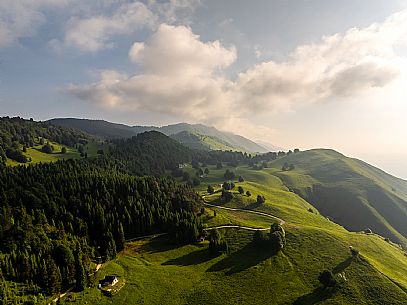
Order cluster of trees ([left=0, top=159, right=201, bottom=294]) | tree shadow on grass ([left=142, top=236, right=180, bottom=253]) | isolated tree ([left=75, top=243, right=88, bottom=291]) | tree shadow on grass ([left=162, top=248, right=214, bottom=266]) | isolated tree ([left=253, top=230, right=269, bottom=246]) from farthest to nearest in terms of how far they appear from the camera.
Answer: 1. isolated tree ([left=253, top=230, right=269, bottom=246])
2. tree shadow on grass ([left=142, top=236, right=180, bottom=253])
3. tree shadow on grass ([left=162, top=248, right=214, bottom=266])
4. cluster of trees ([left=0, top=159, right=201, bottom=294])
5. isolated tree ([left=75, top=243, right=88, bottom=291])

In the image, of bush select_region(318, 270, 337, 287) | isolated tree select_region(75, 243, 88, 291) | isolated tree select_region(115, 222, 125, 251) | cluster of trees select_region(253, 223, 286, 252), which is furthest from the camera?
cluster of trees select_region(253, 223, 286, 252)

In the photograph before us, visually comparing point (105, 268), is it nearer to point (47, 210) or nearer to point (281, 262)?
point (47, 210)

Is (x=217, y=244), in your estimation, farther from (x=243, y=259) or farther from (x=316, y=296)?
(x=316, y=296)

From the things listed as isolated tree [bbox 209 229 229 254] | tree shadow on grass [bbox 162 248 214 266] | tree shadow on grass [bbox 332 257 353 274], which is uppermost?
isolated tree [bbox 209 229 229 254]

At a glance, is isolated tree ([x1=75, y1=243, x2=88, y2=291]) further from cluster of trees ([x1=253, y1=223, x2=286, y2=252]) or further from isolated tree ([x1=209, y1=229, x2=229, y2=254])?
cluster of trees ([x1=253, y1=223, x2=286, y2=252])

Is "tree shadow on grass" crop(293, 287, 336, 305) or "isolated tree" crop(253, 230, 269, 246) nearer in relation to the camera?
"tree shadow on grass" crop(293, 287, 336, 305)

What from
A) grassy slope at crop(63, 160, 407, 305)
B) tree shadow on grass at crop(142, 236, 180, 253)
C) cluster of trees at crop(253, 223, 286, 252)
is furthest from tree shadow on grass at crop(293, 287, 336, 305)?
tree shadow on grass at crop(142, 236, 180, 253)

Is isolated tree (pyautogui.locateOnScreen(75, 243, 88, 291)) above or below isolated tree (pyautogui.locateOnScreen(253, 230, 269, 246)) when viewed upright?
below

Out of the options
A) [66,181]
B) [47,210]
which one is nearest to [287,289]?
[47,210]
